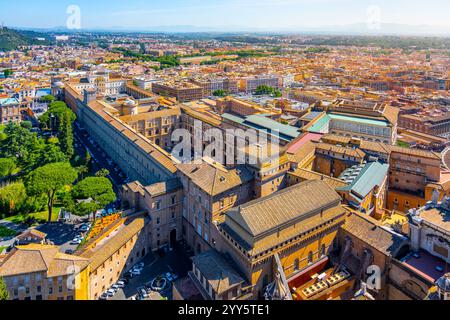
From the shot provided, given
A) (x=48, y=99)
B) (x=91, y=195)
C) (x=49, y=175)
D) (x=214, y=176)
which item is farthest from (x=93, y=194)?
(x=48, y=99)

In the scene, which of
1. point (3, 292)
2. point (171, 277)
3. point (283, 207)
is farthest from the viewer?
point (171, 277)

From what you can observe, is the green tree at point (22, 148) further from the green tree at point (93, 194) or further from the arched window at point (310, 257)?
the arched window at point (310, 257)

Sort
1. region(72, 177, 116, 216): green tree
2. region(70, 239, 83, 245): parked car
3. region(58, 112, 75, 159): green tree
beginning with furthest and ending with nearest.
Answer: region(58, 112, 75, 159): green tree, region(72, 177, 116, 216): green tree, region(70, 239, 83, 245): parked car

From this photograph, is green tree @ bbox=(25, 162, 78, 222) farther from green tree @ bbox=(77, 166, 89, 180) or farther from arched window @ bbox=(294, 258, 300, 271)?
arched window @ bbox=(294, 258, 300, 271)

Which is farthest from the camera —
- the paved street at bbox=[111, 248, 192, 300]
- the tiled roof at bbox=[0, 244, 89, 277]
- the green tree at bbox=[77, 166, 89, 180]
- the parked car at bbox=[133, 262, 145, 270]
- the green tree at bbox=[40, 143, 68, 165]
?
the green tree at bbox=[40, 143, 68, 165]

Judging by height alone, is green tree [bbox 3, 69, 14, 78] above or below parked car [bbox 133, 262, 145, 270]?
above

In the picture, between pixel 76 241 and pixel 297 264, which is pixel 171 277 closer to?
pixel 297 264

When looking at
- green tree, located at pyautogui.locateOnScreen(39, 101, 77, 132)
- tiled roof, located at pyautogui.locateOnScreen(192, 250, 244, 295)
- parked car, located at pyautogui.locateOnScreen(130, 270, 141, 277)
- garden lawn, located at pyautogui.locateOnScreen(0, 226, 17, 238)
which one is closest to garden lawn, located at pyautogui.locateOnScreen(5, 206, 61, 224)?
garden lawn, located at pyautogui.locateOnScreen(0, 226, 17, 238)
